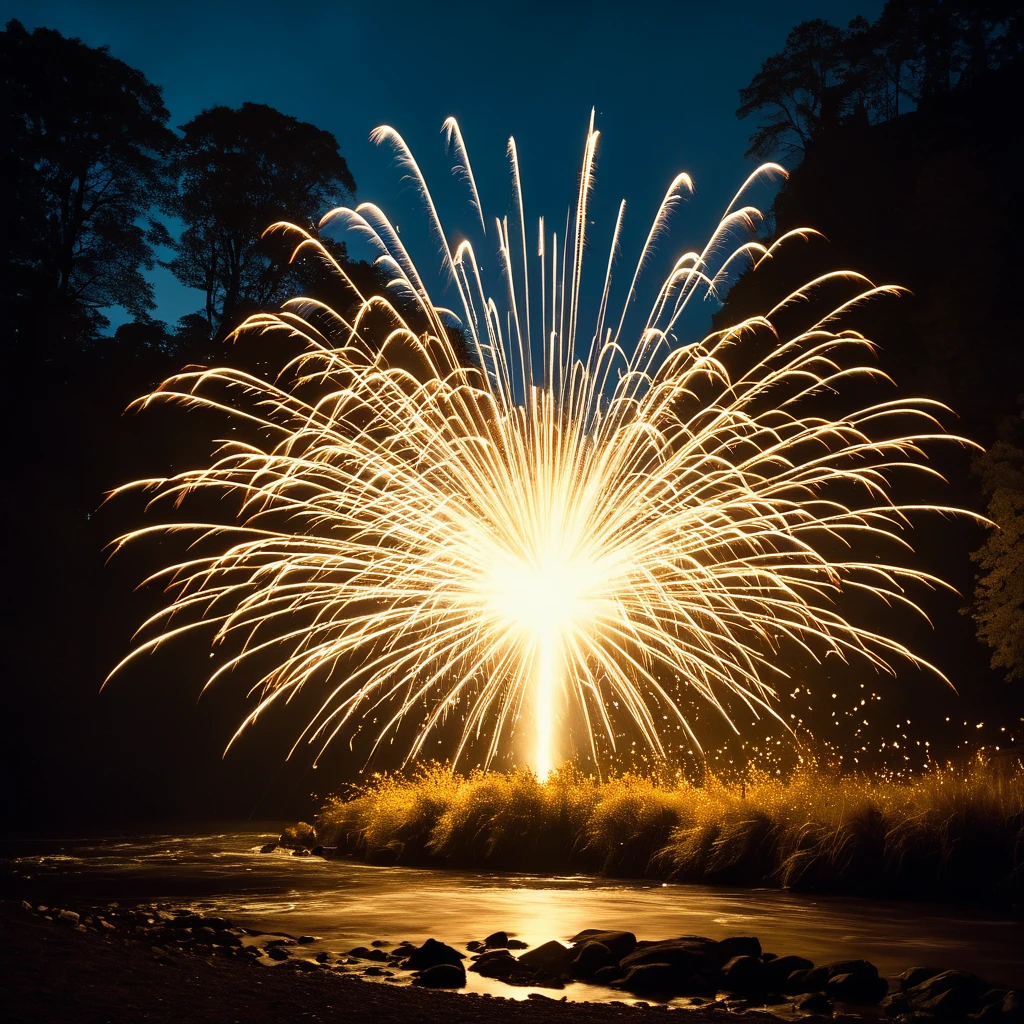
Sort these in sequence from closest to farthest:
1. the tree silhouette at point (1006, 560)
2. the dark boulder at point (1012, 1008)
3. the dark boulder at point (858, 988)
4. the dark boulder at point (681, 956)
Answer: the dark boulder at point (1012, 1008), the dark boulder at point (858, 988), the dark boulder at point (681, 956), the tree silhouette at point (1006, 560)

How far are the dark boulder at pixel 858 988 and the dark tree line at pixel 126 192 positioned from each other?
35632mm

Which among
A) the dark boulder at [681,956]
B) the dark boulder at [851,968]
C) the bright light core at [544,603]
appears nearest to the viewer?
the dark boulder at [851,968]

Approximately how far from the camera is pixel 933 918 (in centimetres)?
1367

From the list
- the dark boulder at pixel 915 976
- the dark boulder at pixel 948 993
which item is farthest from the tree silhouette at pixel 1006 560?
the dark boulder at pixel 948 993

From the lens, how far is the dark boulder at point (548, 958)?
392 inches

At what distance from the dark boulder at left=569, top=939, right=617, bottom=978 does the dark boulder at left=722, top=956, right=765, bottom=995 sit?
1.13 meters

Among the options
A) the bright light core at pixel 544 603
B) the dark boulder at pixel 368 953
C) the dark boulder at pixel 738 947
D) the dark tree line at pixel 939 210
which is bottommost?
the dark boulder at pixel 368 953

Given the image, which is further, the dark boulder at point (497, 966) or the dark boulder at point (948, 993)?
the dark boulder at point (497, 966)

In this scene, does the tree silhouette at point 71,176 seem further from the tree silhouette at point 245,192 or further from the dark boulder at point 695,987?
the dark boulder at point 695,987

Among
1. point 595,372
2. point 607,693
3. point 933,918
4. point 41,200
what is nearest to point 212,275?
point 41,200

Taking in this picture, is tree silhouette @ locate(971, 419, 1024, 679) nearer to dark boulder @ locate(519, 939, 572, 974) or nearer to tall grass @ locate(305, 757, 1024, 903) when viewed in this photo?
tall grass @ locate(305, 757, 1024, 903)

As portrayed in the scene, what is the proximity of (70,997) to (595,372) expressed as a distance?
54.4 ft

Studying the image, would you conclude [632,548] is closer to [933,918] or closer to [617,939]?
[933,918]

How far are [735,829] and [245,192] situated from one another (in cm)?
3242
